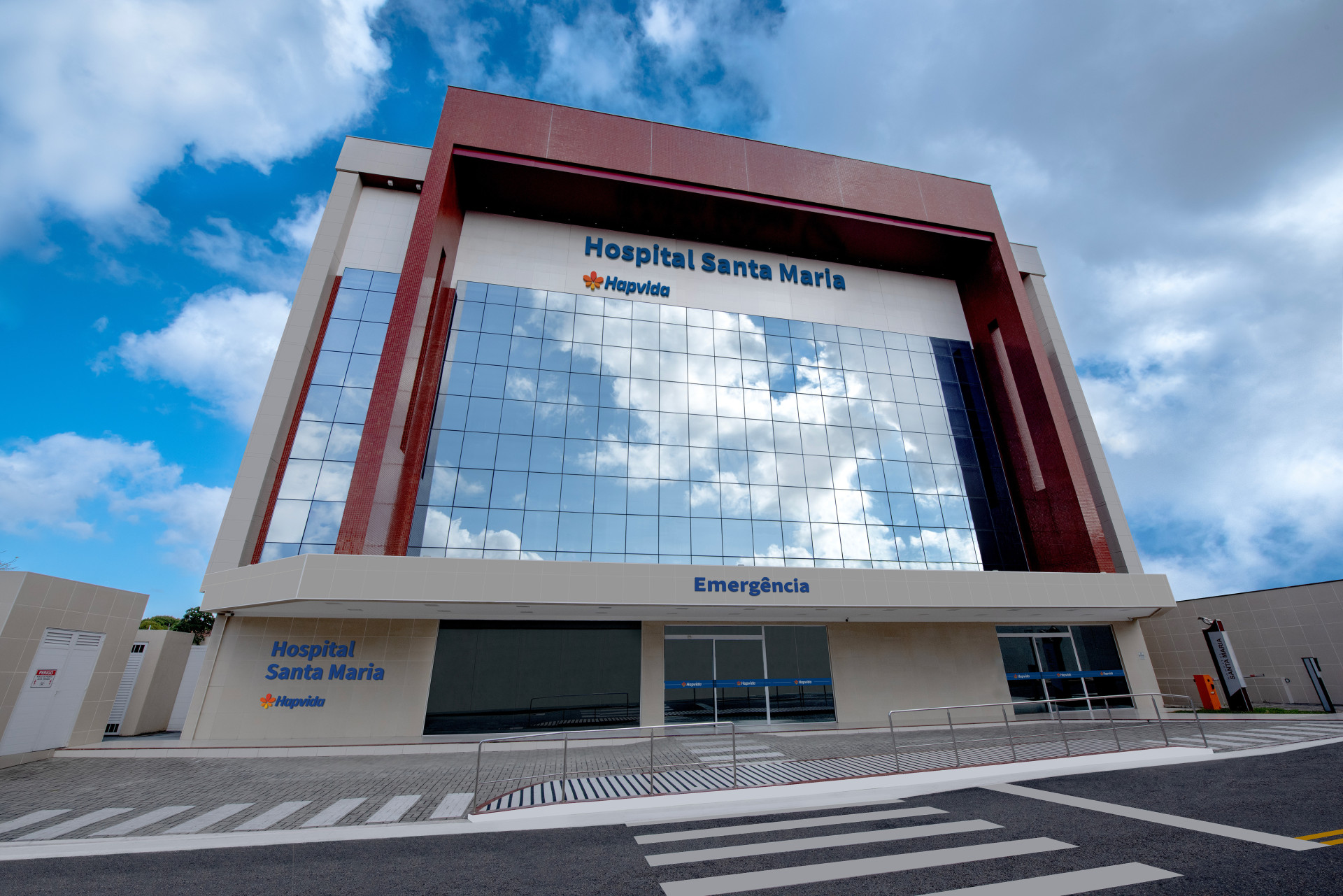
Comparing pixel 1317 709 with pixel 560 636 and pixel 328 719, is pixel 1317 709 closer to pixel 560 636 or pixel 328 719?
pixel 560 636

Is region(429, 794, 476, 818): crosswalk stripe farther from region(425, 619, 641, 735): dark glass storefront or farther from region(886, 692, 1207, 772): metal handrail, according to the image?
region(425, 619, 641, 735): dark glass storefront

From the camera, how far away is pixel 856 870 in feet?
20.4

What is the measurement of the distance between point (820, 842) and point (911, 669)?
1603 cm

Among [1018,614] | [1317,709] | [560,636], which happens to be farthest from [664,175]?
[1317,709]

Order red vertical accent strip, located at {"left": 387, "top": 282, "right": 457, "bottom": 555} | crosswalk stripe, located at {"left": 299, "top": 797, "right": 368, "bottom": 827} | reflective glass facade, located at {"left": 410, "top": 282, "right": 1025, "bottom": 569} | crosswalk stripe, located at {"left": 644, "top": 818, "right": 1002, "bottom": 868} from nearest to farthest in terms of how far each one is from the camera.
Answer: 1. crosswalk stripe, located at {"left": 644, "top": 818, "right": 1002, "bottom": 868}
2. crosswalk stripe, located at {"left": 299, "top": 797, "right": 368, "bottom": 827}
3. red vertical accent strip, located at {"left": 387, "top": 282, "right": 457, "bottom": 555}
4. reflective glass facade, located at {"left": 410, "top": 282, "right": 1025, "bottom": 569}

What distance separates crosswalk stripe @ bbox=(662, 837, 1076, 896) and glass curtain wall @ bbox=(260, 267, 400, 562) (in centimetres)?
1754

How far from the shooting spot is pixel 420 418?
21438 mm

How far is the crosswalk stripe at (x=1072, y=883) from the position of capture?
550cm

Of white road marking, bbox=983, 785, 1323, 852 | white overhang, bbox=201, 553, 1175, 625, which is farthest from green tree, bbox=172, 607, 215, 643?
white road marking, bbox=983, 785, 1323, 852

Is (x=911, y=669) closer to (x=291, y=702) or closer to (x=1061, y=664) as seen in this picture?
(x=1061, y=664)

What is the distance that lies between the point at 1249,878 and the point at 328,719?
20357 millimetres

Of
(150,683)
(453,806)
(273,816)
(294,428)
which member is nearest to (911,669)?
(453,806)

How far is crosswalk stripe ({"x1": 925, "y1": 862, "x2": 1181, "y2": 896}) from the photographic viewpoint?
5.50m

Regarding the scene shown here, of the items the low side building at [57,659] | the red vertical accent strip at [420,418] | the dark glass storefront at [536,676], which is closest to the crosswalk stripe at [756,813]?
the dark glass storefront at [536,676]
